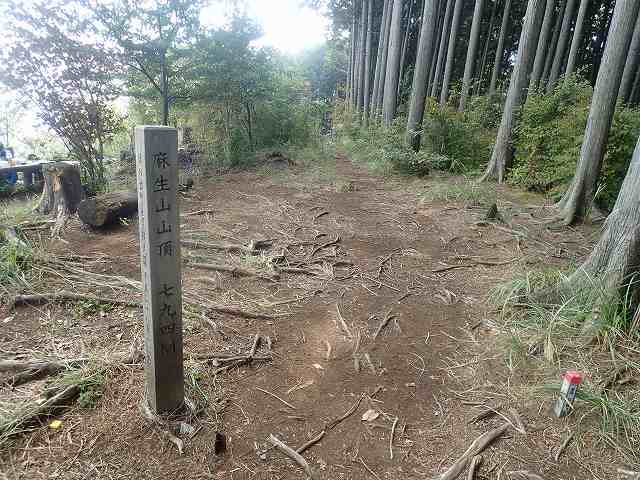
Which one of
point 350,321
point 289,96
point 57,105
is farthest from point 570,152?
point 57,105

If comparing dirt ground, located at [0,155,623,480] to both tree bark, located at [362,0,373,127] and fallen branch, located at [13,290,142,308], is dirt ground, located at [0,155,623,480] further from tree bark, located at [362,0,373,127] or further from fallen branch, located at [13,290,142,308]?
tree bark, located at [362,0,373,127]

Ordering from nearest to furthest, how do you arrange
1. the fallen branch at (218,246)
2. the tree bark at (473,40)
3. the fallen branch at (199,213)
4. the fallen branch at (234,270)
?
the fallen branch at (234,270)
the fallen branch at (218,246)
the fallen branch at (199,213)
the tree bark at (473,40)

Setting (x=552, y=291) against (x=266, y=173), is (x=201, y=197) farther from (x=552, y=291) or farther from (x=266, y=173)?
(x=552, y=291)

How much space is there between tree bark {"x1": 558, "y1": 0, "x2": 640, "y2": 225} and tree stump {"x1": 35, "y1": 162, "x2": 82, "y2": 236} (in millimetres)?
7616

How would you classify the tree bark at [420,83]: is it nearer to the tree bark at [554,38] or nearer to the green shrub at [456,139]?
the green shrub at [456,139]

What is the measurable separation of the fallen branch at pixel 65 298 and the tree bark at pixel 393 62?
10937 mm

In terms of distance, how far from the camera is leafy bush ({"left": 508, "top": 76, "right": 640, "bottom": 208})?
21.4 feet

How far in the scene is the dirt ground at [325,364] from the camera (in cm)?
190

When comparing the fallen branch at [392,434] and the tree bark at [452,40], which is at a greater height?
the tree bark at [452,40]

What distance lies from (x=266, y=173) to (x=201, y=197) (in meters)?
2.57

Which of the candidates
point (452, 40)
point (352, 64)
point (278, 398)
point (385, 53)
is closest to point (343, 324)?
point (278, 398)

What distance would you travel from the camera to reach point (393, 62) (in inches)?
→ 489

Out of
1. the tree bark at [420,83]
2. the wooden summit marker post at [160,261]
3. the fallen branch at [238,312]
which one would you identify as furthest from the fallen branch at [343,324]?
the tree bark at [420,83]

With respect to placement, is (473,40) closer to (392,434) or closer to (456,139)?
(456,139)
